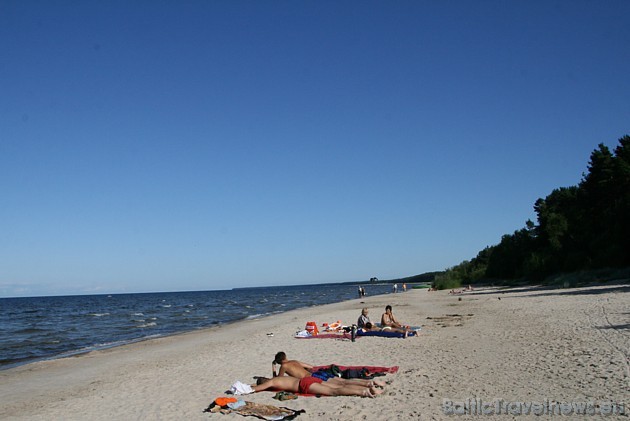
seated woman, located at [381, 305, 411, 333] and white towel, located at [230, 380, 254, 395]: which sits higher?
seated woman, located at [381, 305, 411, 333]

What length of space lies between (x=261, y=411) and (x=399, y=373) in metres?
3.61

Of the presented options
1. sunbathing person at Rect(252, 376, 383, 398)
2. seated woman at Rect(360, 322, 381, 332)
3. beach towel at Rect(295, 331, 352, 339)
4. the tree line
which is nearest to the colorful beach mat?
beach towel at Rect(295, 331, 352, 339)

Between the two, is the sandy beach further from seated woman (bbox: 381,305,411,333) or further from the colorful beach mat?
seated woman (bbox: 381,305,411,333)

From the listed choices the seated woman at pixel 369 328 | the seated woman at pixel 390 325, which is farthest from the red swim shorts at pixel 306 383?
the seated woman at pixel 369 328

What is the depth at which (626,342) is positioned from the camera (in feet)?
35.2

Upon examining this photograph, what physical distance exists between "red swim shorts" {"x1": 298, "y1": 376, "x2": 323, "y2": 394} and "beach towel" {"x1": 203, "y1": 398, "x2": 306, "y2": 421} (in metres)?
0.98

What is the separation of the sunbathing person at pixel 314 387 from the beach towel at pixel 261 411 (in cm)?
86

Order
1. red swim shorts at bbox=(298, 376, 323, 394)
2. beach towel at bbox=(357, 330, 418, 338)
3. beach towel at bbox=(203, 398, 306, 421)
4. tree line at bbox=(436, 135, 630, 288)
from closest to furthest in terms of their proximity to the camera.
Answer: beach towel at bbox=(203, 398, 306, 421), red swim shorts at bbox=(298, 376, 323, 394), beach towel at bbox=(357, 330, 418, 338), tree line at bbox=(436, 135, 630, 288)

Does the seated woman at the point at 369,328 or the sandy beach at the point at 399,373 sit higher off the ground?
the seated woman at the point at 369,328

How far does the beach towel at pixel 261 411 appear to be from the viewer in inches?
299

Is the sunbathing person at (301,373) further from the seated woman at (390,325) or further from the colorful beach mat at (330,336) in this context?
the colorful beach mat at (330,336)

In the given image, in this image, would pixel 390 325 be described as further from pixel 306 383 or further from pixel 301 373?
pixel 306 383

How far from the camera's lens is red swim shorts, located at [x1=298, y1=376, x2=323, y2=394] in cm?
893

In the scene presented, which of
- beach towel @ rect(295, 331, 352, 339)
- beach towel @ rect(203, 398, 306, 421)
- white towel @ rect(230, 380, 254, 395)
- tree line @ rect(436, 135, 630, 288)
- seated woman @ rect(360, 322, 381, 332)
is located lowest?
beach towel @ rect(203, 398, 306, 421)
